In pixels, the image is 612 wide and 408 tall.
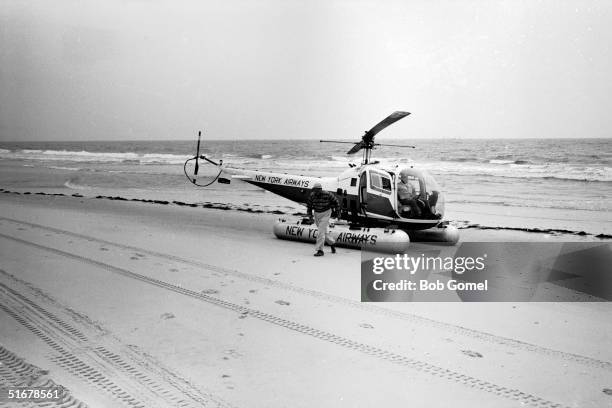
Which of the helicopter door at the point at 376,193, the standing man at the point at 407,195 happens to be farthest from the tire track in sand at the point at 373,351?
the standing man at the point at 407,195

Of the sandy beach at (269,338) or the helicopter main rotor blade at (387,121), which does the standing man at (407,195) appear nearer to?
the helicopter main rotor blade at (387,121)

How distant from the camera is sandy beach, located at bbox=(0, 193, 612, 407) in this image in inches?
183

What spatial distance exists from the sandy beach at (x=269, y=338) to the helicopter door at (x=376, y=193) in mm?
2229

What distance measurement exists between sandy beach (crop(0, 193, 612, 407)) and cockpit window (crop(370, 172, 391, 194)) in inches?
96.6

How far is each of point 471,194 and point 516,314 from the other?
53.4ft

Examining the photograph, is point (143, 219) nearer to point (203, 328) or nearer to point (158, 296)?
point (158, 296)

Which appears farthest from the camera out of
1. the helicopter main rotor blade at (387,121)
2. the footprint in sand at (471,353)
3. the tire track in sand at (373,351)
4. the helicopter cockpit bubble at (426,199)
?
the helicopter cockpit bubble at (426,199)

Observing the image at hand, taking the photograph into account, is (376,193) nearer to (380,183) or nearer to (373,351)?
(380,183)

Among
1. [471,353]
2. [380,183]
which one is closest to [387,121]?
[380,183]

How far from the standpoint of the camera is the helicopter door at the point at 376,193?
37.6 ft

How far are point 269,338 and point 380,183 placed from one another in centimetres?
648

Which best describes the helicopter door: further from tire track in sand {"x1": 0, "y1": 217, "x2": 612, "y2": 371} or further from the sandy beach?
tire track in sand {"x1": 0, "y1": 217, "x2": 612, "y2": 371}

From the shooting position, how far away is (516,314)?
6.91 meters

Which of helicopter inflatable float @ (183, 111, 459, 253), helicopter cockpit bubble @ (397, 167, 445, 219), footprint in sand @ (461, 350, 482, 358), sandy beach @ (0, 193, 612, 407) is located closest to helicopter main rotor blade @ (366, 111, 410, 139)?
helicopter inflatable float @ (183, 111, 459, 253)
